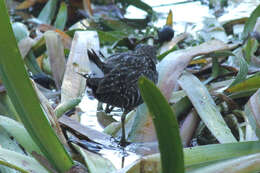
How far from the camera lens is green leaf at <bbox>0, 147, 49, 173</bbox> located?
1.73 m

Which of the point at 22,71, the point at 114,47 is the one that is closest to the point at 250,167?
the point at 22,71

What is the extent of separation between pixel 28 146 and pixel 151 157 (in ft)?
1.58

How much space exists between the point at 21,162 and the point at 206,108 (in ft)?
3.57

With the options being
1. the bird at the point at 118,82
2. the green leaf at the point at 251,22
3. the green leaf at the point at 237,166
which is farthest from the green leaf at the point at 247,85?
the green leaf at the point at 251,22

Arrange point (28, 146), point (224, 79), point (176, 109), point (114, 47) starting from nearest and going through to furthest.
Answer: point (28, 146) < point (176, 109) < point (224, 79) < point (114, 47)

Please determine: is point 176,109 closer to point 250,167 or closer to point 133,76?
point 133,76

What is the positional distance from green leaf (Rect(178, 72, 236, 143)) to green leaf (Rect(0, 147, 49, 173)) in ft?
2.78

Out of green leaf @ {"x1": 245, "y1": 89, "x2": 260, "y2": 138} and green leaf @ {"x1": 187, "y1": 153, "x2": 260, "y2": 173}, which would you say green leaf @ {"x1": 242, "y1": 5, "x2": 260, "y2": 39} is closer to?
green leaf @ {"x1": 245, "y1": 89, "x2": 260, "y2": 138}

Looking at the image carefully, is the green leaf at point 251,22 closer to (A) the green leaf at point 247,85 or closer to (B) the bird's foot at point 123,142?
(A) the green leaf at point 247,85

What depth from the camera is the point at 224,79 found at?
333cm

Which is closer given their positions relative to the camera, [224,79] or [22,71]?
[22,71]

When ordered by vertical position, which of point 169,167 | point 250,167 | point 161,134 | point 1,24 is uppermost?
point 1,24

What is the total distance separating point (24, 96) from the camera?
1.62 meters

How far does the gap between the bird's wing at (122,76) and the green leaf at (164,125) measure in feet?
3.42
